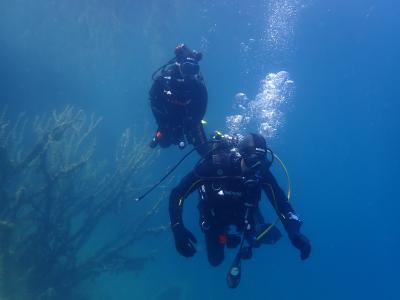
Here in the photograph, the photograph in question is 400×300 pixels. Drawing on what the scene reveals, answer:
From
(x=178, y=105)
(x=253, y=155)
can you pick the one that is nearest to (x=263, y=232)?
(x=253, y=155)

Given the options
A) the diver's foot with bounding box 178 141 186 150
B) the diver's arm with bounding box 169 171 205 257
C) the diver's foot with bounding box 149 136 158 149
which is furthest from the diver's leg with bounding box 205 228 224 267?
the diver's foot with bounding box 149 136 158 149

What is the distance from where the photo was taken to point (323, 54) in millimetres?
41750

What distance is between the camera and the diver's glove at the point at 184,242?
4.59 meters

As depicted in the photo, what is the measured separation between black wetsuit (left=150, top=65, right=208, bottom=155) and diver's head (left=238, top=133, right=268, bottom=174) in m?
1.80

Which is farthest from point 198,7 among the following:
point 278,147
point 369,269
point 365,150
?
point 369,269

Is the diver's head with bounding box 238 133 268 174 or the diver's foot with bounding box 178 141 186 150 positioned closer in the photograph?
the diver's head with bounding box 238 133 268 174

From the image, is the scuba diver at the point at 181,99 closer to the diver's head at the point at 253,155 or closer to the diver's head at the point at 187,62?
the diver's head at the point at 187,62

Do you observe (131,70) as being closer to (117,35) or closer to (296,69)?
(117,35)

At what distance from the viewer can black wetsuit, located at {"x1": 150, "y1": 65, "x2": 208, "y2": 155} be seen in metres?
6.61

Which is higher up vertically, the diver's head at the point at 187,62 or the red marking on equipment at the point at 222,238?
the diver's head at the point at 187,62

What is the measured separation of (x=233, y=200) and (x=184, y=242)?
2.63ft

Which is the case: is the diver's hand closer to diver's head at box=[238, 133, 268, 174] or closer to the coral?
diver's head at box=[238, 133, 268, 174]

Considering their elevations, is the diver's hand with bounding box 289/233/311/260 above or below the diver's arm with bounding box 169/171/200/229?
below

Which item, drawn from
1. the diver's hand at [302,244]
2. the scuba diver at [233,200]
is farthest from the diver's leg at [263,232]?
the diver's hand at [302,244]
